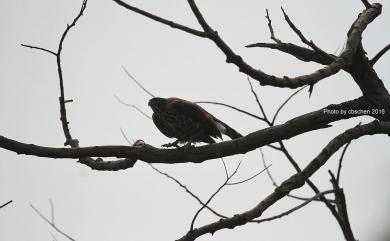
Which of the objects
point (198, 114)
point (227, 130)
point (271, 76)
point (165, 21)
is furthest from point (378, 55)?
point (198, 114)

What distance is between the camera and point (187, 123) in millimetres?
5668

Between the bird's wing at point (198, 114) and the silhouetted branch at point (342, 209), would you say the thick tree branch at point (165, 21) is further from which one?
the bird's wing at point (198, 114)

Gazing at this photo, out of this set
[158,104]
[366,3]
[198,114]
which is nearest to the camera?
[366,3]

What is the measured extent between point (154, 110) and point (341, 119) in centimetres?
298

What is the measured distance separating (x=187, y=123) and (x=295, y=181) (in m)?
2.73

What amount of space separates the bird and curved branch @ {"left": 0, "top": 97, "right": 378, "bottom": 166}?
169 centimetres

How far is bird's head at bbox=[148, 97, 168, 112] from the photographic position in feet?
19.6

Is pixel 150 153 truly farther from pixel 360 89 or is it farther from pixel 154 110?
pixel 154 110

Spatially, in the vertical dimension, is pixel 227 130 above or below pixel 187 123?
below

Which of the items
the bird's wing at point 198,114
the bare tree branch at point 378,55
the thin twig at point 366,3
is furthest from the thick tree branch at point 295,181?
the bird's wing at point 198,114

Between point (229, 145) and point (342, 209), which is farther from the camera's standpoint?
point (229, 145)

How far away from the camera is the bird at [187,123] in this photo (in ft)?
18.2

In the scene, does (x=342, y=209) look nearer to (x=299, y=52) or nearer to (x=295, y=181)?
(x=295, y=181)

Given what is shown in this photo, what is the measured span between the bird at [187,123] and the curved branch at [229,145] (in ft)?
5.56
